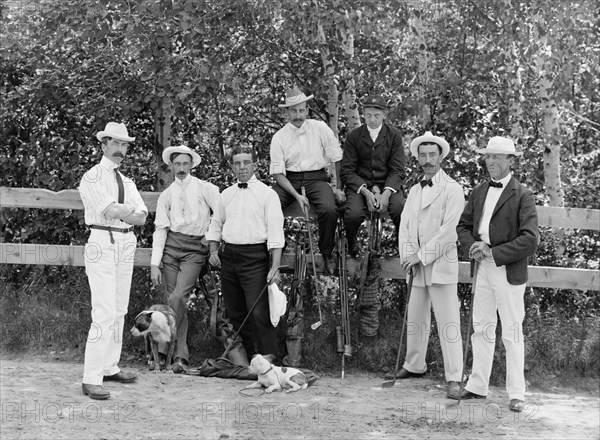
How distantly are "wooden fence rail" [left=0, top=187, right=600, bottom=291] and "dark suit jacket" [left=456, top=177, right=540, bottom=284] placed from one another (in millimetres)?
1122

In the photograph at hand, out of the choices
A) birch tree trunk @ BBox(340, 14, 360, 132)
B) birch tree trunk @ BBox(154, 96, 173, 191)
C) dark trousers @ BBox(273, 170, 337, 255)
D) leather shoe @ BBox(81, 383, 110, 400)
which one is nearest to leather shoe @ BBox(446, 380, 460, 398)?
dark trousers @ BBox(273, 170, 337, 255)

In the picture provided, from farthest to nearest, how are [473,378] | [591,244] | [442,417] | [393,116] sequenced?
[591,244] < [393,116] < [473,378] < [442,417]

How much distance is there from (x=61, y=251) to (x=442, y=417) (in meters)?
4.06

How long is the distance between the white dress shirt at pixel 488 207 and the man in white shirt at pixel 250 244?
1.74m

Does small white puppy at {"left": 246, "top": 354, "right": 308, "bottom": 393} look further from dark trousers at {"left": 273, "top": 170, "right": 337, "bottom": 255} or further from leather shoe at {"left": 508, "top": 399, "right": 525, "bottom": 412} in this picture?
leather shoe at {"left": 508, "top": 399, "right": 525, "bottom": 412}

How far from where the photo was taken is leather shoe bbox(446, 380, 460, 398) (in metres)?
8.37

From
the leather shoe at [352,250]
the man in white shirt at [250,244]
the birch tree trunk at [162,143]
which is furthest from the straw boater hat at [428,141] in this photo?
the birch tree trunk at [162,143]

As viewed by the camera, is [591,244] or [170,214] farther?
[591,244]

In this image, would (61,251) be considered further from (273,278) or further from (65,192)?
(273,278)

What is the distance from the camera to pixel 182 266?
9.05 meters

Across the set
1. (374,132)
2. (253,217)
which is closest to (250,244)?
(253,217)

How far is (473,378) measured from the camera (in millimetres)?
8406

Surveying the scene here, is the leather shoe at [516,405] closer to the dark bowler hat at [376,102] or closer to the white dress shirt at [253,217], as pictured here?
the white dress shirt at [253,217]

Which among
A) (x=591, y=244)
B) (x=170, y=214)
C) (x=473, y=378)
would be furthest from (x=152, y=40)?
(x=591, y=244)
